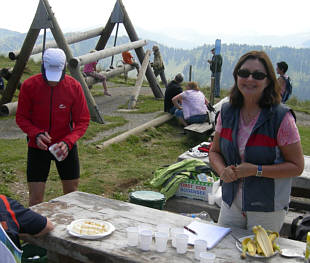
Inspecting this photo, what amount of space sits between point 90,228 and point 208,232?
80 cm

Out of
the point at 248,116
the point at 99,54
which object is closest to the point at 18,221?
the point at 248,116

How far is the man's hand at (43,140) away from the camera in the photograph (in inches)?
141

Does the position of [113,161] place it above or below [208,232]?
below

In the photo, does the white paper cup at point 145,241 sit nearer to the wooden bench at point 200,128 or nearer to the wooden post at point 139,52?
the wooden bench at point 200,128

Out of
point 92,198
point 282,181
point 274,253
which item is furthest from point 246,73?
point 92,198

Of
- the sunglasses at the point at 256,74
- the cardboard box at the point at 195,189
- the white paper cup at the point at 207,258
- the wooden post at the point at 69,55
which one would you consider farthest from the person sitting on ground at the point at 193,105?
the white paper cup at the point at 207,258

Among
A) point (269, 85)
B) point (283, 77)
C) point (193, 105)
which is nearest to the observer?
point (269, 85)

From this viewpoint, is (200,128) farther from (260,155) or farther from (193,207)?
(260,155)

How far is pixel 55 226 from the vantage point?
2.85 metres

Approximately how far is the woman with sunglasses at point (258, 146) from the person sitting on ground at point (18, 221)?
1225 mm

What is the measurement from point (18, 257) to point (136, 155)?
5.60 meters

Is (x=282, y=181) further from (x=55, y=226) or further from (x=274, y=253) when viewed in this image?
(x=55, y=226)

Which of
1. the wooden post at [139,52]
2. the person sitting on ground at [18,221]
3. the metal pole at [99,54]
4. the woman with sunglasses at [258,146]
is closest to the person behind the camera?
the person sitting on ground at [18,221]

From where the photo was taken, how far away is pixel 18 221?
237 centimetres
